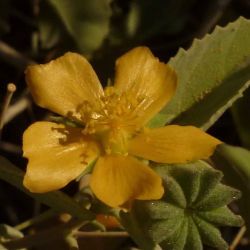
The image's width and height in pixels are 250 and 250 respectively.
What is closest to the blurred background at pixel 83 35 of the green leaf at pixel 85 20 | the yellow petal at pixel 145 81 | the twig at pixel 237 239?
the green leaf at pixel 85 20

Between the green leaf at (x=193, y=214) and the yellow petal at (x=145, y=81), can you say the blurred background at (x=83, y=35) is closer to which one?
the yellow petal at (x=145, y=81)

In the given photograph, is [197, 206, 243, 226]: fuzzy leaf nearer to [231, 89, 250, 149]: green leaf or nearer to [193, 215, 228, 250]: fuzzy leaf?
[193, 215, 228, 250]: fuzzy leaf

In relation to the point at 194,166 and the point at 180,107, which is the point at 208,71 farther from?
the point at 194,166

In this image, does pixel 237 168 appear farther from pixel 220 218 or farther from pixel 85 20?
pixel 85 20

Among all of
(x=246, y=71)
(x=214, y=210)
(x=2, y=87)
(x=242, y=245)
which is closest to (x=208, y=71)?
Result: (x=246, y=71)

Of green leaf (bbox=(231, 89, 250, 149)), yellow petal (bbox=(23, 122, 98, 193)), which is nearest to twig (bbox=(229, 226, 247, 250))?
green leaf (bbox=(231, 89, 250, 149))

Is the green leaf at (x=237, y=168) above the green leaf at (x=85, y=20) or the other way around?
the other way around

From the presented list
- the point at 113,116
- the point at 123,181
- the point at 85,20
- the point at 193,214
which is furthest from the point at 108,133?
the point at 85,20

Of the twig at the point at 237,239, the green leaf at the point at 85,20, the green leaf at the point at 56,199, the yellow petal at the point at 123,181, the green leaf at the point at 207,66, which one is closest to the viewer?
the yellow petal at the point at 123,181
